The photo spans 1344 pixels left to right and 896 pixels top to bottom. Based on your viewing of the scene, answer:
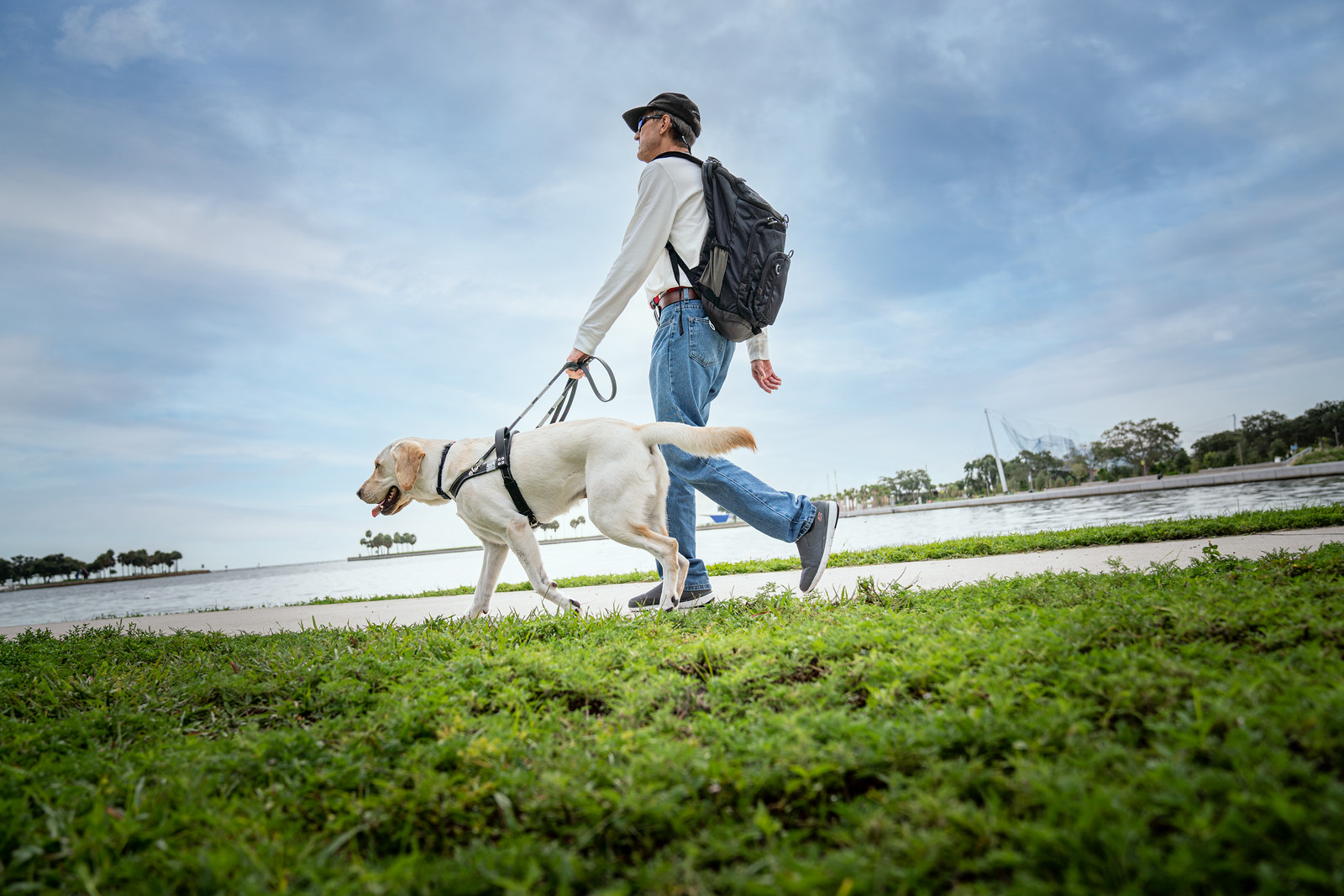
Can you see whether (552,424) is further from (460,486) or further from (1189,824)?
(1189,824)

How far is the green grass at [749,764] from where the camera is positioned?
1123 mm

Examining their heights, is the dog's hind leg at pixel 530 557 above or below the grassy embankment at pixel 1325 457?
above

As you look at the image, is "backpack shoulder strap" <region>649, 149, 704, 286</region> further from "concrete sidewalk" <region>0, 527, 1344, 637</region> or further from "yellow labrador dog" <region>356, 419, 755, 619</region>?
"concrete sidewalk" <region>0, 527, 1344, 637</region>

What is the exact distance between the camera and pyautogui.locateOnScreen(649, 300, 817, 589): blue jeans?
379cm

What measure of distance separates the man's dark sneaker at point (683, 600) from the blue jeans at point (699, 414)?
548 millimetres

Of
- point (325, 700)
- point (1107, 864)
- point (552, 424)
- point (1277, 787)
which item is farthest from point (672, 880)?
point (552, 424)

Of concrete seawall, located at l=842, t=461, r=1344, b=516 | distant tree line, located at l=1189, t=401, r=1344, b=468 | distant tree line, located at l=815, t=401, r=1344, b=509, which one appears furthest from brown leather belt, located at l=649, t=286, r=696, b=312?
distant tree line, located at l=1189, t=401, r=1344, b=468

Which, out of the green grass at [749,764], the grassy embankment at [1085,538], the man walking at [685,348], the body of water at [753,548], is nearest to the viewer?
the green grass at [749,764]

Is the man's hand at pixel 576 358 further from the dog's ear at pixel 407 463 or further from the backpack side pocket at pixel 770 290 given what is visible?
the dog's ear at pixel 407 463

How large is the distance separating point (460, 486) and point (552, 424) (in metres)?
0.79

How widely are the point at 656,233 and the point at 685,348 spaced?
2.36ft

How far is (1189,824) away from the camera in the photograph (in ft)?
3.49

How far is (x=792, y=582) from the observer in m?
4.91

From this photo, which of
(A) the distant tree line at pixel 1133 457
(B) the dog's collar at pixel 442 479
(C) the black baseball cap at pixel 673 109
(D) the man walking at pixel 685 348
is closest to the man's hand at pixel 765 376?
(D) the man walking at pixel 685 348
